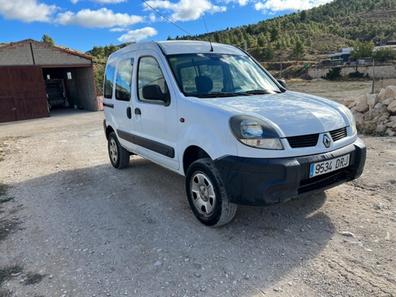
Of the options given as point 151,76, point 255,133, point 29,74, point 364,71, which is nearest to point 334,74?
point 364,71

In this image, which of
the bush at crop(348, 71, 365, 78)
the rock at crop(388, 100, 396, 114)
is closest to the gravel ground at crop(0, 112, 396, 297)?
the rock at crop(388, 100, 396, 114)

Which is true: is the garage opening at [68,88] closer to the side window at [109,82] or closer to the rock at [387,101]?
the side window at [109,82]

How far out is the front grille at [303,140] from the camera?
3.03 metres

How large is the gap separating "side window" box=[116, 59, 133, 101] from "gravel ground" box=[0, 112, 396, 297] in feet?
4.66

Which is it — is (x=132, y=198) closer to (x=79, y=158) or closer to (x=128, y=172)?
(x=128, y=172)

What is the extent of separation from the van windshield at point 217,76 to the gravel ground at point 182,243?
1472mm

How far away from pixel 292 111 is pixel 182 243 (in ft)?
5.74

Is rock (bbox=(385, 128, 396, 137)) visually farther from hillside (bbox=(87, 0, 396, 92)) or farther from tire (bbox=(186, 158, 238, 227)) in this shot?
hillside (bbox=(87, 0, 396, 92))

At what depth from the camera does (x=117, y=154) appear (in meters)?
6.04

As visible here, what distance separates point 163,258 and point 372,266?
1830 mm

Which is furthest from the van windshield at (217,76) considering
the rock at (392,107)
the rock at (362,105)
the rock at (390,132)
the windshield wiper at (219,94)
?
the rock at (362,105)

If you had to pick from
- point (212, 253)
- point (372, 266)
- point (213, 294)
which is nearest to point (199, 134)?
point (212, 253)

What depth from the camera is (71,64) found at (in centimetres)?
1800

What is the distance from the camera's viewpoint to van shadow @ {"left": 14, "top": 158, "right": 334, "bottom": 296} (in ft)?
9.00
